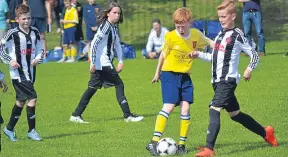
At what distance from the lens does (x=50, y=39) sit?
100ft

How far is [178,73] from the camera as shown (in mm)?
10555

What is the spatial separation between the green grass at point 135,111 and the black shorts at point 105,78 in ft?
1.97

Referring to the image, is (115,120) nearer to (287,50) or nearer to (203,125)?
(203,125)

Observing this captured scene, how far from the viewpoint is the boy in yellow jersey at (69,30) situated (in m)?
24.0

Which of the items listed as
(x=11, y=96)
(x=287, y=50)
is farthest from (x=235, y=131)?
(x=287, y=50)

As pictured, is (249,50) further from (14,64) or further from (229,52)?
(14,64)

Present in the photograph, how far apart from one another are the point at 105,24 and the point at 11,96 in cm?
443

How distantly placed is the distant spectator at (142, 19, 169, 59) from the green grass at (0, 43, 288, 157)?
1065 millimetres

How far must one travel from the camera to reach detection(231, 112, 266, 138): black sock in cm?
1054

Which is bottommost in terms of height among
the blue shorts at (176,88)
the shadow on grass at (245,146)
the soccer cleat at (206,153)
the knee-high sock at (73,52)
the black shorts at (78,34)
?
the knee-high sock at (73,52)

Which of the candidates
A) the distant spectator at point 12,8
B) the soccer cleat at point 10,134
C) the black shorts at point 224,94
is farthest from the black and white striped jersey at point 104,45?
the distant spectator at point 12,8

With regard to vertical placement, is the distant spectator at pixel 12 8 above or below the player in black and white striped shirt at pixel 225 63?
below

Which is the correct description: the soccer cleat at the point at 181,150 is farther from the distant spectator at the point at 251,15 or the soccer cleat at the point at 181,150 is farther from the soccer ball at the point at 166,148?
the distant spectator at the point at 251,15

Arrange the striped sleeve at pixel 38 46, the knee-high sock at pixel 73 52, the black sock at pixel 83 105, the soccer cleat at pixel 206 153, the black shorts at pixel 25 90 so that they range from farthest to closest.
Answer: the knee-high sock at pixel 73 52 < the black sock at pixel 83 105 < the striped sleeve at pixel 38 46 < the black shorts at pixel 25 90 < the soccer cleat at pixel 206 153
